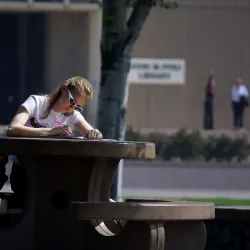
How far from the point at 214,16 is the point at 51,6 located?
497 centimetres

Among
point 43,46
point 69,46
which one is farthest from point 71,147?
point 43,46

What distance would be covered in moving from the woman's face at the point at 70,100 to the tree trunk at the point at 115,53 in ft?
11.2

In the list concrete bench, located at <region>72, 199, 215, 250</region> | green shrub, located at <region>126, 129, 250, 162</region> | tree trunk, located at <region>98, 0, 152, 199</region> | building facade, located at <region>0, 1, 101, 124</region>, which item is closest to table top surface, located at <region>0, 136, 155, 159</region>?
concrete bench, located at <region>72, 199, 215, 250</region>

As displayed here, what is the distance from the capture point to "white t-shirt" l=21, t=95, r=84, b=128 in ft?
27.0

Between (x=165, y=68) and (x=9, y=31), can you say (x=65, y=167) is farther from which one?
(x=9, y=31)

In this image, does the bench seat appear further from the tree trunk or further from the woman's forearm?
the tree trunk

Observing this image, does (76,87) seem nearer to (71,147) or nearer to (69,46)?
(71,147)

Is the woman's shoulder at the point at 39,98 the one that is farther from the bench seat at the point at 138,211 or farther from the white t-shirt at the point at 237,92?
the white t-shirt at the point at 237,92

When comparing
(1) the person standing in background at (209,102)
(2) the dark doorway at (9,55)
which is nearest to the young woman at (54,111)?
(1) the person standing in background at (209,102)

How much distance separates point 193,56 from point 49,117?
26746 millimetres

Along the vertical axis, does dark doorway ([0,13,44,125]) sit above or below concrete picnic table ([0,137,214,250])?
above

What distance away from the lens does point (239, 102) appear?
32875 mm

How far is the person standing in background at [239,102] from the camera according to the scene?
32.6 metres

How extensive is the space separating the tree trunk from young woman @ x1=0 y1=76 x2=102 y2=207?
10.6 ft
